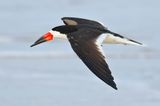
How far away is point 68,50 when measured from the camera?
9.95 m

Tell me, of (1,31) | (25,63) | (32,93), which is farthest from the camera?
(1,31)

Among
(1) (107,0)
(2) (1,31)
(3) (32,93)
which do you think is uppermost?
(1) (107,0)

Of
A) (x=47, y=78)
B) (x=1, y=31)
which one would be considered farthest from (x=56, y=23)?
(x=47, y=78)

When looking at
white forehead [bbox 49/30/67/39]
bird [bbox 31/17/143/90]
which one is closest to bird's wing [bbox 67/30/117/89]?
bird [bbox 31/17/143/90]

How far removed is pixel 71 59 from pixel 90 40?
3362 millimetres

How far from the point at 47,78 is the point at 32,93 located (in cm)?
66

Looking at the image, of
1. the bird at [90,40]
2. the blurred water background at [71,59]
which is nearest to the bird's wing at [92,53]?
the bird at [90,40]

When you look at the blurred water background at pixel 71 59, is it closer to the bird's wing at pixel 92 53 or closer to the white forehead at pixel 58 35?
the white forehead at pixel 58 35

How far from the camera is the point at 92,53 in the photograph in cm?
597

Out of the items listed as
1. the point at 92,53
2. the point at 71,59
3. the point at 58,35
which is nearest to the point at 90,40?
the point at 92,53

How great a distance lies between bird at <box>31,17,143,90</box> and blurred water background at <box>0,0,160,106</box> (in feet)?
3.24

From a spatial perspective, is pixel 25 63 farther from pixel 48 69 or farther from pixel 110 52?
pixel 110 52

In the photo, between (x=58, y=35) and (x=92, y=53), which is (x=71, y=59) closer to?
(x=58, y=35)

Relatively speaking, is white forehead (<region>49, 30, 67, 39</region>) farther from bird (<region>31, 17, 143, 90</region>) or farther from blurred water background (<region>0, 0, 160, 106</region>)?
blurred water background (<region>0, 0, 160, 106</region>)
